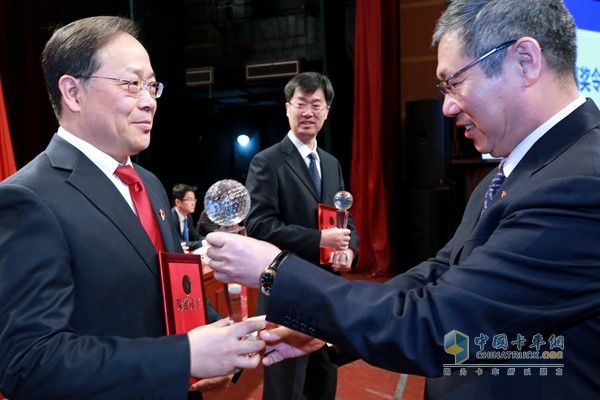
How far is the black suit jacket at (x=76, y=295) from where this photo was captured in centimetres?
86

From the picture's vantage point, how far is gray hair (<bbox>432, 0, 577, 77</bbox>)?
3.20ft

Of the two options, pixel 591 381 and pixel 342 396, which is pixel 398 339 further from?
pixel 342 396

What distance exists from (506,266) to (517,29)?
1.62ft

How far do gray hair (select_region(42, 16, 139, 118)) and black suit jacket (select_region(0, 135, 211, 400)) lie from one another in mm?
179

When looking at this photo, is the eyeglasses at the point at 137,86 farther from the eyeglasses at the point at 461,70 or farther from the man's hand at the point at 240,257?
the eyeglasses at the point at 461,70

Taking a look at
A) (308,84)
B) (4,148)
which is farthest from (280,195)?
(4,148)

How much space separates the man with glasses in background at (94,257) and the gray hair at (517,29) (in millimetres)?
754

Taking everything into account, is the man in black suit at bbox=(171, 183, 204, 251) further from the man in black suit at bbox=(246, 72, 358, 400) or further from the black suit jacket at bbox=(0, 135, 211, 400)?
the black suit jacket at bbox=(0, 135, 211, 400)

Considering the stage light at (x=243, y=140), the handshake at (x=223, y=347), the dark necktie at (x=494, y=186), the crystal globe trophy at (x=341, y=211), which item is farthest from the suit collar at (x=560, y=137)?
the stage light at (x=243, y=140)

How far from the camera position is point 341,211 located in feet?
7.02

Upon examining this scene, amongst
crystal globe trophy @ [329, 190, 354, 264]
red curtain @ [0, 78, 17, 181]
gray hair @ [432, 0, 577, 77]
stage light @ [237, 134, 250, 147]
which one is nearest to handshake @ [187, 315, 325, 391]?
gray hair @ [432, 0, 577, 77]

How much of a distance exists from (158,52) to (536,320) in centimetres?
462

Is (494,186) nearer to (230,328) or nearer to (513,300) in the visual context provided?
(513,300)

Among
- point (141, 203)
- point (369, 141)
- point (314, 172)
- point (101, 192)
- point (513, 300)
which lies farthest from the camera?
point (369, 141)
